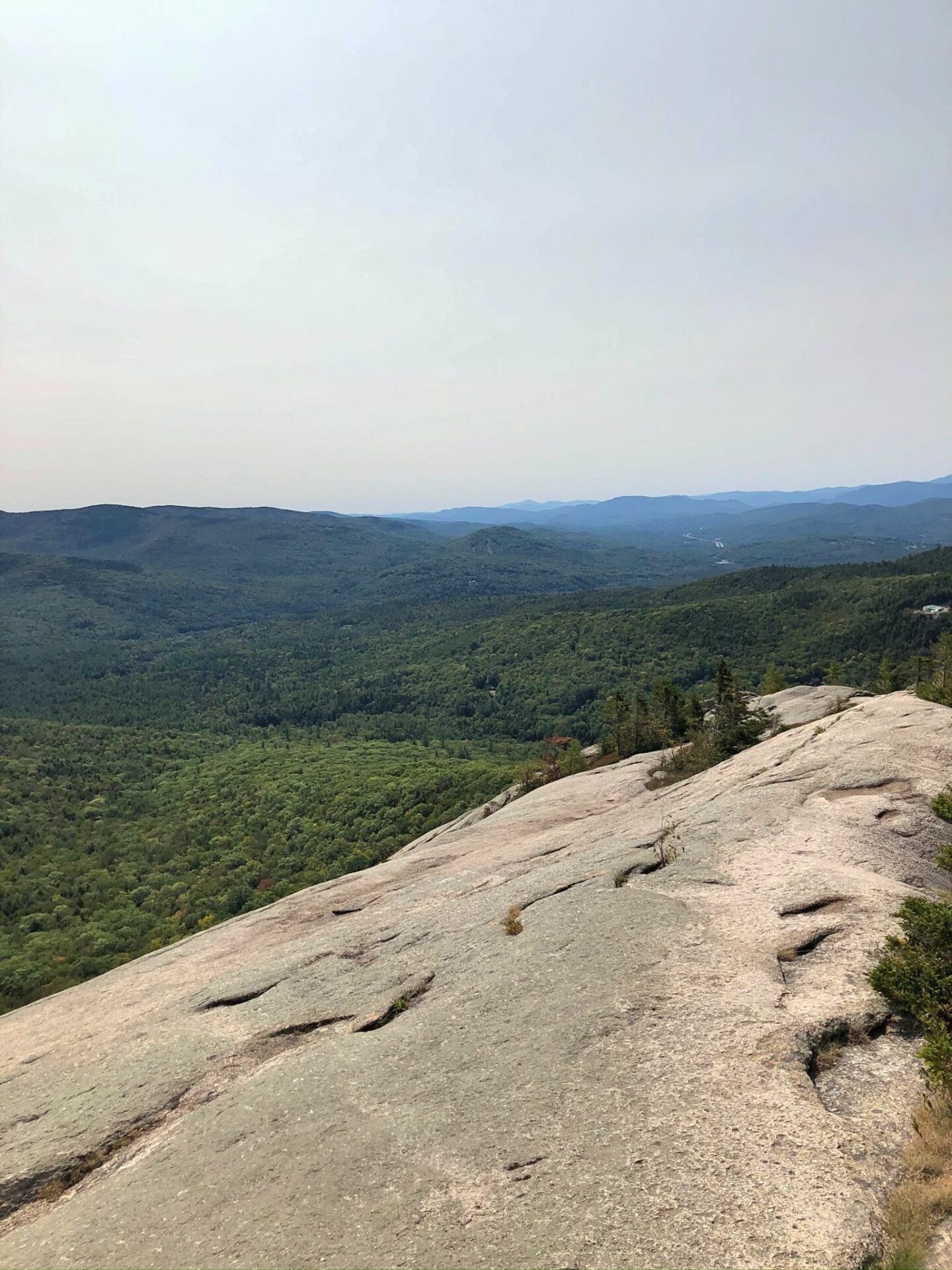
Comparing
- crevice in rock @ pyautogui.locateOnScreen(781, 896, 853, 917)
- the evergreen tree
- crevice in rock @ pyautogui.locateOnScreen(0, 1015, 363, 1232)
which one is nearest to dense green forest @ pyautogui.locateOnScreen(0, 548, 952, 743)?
the evergreen tree

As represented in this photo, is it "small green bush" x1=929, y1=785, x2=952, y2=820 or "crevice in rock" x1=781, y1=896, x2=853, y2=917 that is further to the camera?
"small green bush" x1=929, y1=785, x2=952, y2=820

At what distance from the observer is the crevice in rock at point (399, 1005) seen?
42.8 ft

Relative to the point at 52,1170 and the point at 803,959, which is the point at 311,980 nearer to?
the point at 52,1170

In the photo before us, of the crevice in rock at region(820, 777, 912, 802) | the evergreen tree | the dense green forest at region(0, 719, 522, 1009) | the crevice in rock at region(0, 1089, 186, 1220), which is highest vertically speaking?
the crevice in rock at region(820, 777, 912, 802)

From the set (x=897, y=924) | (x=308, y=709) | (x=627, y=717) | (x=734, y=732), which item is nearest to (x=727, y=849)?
(x=897, y=924)

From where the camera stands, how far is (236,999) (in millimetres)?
15477

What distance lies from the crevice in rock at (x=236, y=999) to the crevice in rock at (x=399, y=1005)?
12.6 ft

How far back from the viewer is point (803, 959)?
1221 centimetres

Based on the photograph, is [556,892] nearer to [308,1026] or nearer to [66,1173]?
[308,1026]

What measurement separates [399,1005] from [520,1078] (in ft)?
14.3

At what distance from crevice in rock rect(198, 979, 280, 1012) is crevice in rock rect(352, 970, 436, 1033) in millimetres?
3846

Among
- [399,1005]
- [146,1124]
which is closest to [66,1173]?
[146,1124]

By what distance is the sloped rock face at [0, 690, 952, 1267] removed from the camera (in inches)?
298

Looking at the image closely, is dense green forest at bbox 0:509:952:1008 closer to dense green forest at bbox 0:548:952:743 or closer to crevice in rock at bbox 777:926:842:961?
dense green forest at bbox 0:548:952:743
